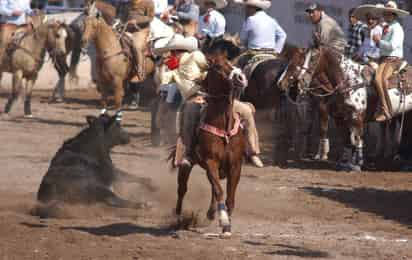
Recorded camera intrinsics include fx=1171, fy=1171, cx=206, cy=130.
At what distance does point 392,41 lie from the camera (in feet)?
53.9

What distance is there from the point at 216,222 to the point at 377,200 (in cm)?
304

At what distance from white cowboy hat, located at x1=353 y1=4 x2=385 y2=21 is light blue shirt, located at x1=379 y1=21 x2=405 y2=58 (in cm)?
66

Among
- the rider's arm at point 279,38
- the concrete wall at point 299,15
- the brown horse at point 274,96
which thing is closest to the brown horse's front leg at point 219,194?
the brown horse at point 274,96

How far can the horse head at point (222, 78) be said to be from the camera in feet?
35.7

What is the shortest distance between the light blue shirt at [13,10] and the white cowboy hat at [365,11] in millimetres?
8556

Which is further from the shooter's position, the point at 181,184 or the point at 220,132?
the point at 181,184

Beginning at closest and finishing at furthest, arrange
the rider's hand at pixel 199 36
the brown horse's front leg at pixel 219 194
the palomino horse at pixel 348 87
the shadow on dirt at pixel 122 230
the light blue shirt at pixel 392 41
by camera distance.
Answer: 1. the brown horse's front leg at pixel 219 194
2. the shadow on dirt at pixel 122 230
3. the light blue shirt at pixel 392 41
4. the palomino horse at pixel 348 87
5. the rider's hand at pixel 199 36

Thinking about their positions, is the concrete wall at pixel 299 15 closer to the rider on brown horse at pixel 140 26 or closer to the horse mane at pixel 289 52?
the horse mane at pixel 289 52

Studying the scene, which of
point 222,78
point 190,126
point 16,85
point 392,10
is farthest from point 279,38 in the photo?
point 222,78

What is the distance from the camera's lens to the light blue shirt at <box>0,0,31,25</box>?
23969 mm

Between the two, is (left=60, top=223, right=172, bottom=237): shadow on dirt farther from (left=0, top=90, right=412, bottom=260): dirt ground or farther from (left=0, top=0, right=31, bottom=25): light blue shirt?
(left=0, top=0, right=31, bottom=25): light blue shirt

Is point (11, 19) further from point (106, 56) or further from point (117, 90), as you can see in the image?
point (117, 90)

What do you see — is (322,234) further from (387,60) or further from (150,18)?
(150,18)

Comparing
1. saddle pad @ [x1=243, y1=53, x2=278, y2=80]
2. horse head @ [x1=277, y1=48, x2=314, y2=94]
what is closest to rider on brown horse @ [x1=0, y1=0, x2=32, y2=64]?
saddle pad @ [x1=243, y1=53, x2=278, y2=80]
